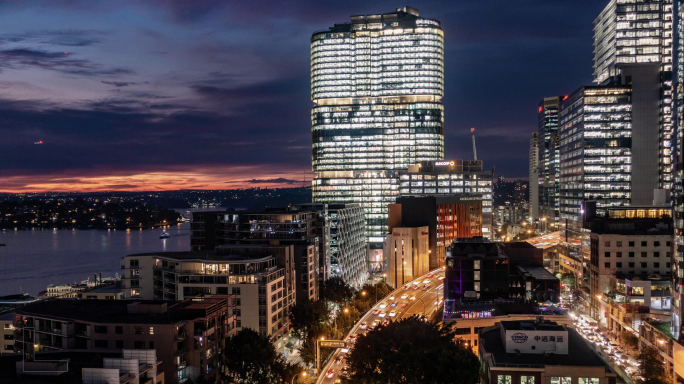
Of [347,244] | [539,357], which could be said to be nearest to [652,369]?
[539,357]

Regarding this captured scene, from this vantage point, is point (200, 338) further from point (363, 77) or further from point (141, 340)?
point (363, 77)

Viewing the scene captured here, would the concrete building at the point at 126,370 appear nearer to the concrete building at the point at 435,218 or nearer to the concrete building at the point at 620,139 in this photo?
the concrete building at the point at 435,218

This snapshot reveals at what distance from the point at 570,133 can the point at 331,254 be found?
61.2 m

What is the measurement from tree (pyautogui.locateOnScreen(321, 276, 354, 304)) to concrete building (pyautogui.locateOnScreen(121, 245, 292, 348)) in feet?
47.2

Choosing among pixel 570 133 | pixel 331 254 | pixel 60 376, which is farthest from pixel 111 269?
pixel 60 376

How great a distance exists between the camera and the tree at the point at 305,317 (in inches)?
2719

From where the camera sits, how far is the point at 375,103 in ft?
594

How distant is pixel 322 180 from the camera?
591ft

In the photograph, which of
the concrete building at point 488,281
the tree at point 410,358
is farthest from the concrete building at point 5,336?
the concrete building at point 488,281

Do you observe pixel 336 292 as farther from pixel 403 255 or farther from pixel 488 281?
pixel 403 255

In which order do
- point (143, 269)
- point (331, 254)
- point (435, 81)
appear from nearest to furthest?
point (143, 269)
point (331, 254)
point (435, 81)

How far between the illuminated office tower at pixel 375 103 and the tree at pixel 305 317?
10641 cm

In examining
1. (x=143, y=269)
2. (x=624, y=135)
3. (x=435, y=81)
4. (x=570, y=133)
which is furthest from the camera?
(x=435, y=81)

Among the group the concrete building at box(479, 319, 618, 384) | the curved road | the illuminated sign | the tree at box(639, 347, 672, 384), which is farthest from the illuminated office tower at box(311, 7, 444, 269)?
the illuminated sign
